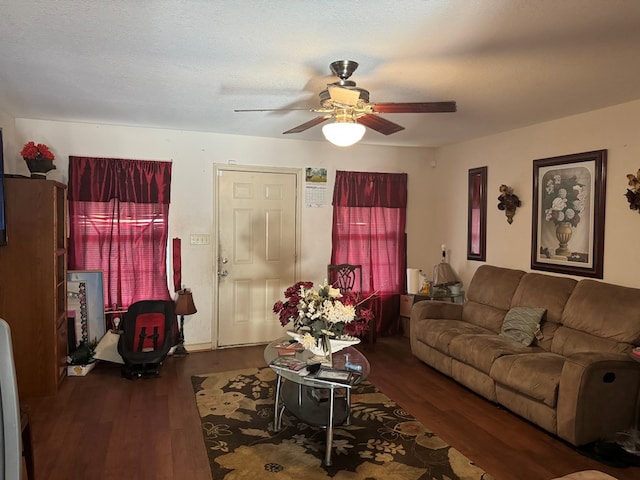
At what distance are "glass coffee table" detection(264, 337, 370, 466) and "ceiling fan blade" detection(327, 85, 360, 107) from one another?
1.65m

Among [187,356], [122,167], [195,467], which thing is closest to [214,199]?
[122,167]

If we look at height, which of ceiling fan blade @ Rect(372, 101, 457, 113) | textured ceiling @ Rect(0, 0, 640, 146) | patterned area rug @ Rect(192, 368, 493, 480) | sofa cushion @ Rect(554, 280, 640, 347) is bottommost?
patterned area rug @ Rect(192, 368, 493, 480)

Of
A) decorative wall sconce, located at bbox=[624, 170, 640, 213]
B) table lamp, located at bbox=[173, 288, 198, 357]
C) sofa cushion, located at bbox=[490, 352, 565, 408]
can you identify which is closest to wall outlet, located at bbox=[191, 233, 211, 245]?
table lamp, located at bbox=[173, 288, 198, 357]

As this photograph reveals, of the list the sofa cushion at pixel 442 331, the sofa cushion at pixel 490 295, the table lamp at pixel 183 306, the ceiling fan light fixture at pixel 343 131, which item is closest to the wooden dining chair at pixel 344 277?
the sofa cushion at pixel 442 331

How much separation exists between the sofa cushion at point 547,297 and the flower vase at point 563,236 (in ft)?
0.82

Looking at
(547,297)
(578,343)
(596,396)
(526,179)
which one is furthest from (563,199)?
(596,396)

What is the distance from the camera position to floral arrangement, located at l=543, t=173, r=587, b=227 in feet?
12.9

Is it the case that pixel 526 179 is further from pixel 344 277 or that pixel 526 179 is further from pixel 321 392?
pixel 321 392

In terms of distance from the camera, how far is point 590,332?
3.41m

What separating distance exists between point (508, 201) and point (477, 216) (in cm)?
56

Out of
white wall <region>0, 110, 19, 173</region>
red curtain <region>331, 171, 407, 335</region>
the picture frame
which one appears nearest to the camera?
white wall <region>0, 110, 19, 173</region>

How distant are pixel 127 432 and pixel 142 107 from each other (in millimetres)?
2587

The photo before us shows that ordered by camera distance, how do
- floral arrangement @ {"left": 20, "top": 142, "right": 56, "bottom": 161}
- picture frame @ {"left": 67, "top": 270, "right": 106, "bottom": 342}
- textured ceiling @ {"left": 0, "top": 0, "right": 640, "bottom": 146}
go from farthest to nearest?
picture frame @ {"left": 67, "top": 270, "right": 106, "bottom": 342}, floral arrangement @ {"left": 20, "top": 142, "right": 56, "bottom": 161}, textured ceiling @ {"left": 0, "top": 0, "right": 640, "bottom": 146}

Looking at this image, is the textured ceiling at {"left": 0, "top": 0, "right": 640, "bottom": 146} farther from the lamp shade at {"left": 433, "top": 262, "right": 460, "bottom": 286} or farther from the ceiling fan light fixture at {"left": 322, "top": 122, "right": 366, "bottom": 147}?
the lamp shade at {"left": 433, "top": 262, "right": 460, "bottom": 286}
